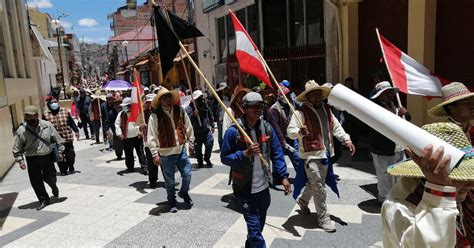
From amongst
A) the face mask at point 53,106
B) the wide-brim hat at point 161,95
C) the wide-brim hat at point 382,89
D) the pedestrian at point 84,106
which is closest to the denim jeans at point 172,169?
the wide-brim hat at point 161,95

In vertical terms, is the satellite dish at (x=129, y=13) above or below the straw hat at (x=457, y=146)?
above

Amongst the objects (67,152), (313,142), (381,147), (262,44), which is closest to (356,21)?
(262,44)

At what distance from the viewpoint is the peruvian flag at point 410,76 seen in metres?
4.55

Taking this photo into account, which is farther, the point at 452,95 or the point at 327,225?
the point at 327,225

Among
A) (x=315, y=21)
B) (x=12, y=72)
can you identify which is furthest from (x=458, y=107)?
(x=12, y=72)

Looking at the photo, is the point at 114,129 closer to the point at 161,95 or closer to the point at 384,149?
the point at 161,95

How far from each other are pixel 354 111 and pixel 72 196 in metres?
6.53

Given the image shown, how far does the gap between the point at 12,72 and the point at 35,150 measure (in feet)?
29.0

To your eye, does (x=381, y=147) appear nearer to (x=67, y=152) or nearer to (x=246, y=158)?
(x=246, y=158)

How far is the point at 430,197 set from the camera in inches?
57.4

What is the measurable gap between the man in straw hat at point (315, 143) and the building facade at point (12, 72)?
24.2 feet

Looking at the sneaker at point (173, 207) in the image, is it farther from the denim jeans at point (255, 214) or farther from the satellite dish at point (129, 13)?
the satellite dish at point (129, 13)

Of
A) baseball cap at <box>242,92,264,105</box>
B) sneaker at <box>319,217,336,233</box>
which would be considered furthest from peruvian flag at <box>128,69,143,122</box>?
sneaker at <box>319,217,336,233</box>

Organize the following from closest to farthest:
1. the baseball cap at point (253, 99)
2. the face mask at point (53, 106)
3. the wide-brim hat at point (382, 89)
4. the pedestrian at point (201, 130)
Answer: the baseball cap at point (253, 99) < the wide-brim hat at point (382, 89) < the pedestrian at point (201, 130) < the face mask at point (53, 106)
